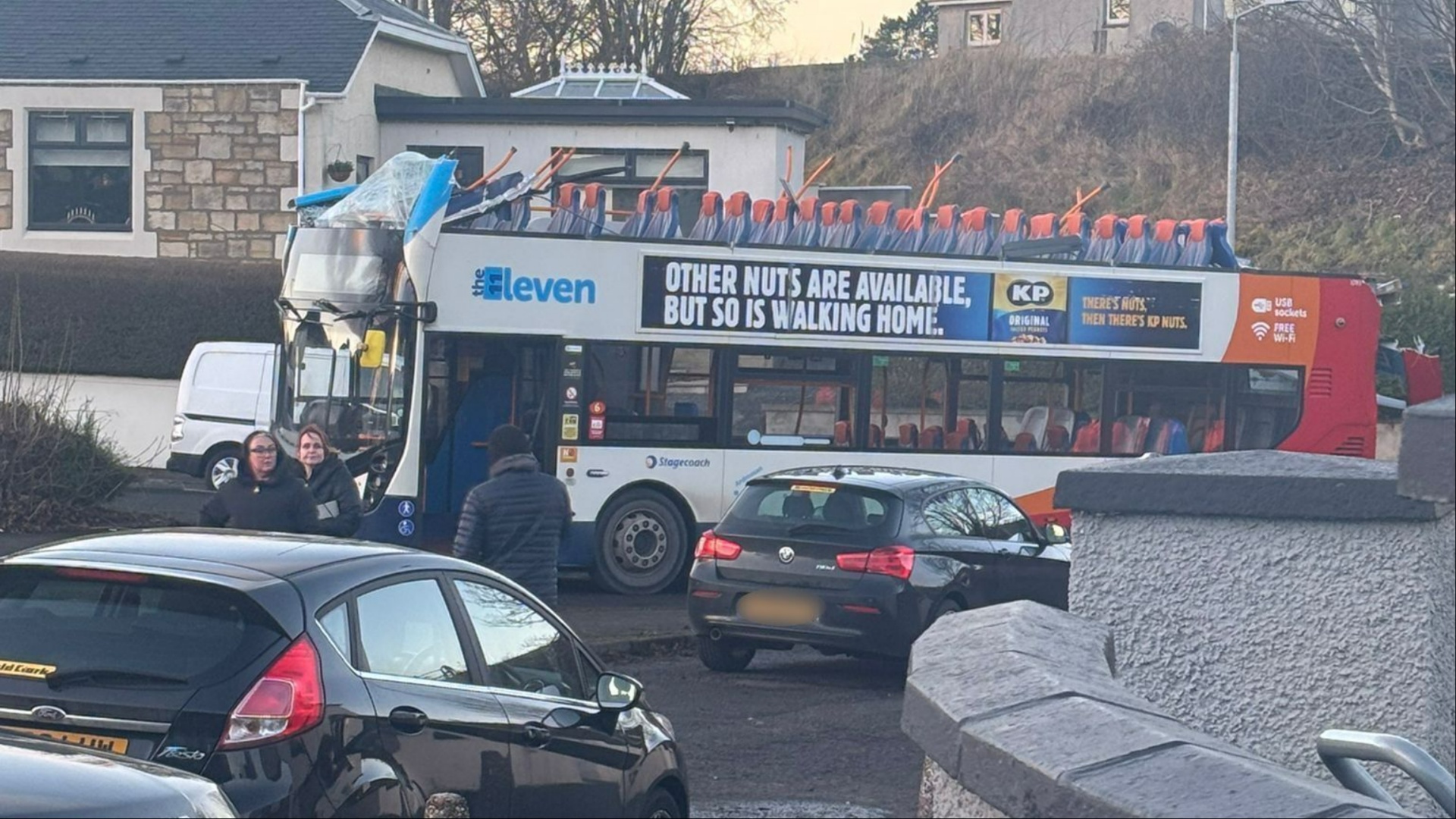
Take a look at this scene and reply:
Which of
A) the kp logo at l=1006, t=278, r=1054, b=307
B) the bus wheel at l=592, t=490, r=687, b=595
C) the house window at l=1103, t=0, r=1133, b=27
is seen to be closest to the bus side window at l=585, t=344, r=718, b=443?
the bus wheel at l=592, t=490, r=687, b=595

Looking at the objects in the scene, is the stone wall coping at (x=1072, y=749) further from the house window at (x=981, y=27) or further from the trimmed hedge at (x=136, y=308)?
the house window at (x=981, y=27)

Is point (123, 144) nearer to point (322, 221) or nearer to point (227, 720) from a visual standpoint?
point (322, 221)

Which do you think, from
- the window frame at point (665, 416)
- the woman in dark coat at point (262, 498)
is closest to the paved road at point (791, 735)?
the woman in dark coat at point (262, 498)

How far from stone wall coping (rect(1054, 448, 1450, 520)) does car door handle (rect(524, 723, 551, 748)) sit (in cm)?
248

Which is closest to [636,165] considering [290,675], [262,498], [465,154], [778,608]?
[465,154]

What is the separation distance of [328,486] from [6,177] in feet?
68.4

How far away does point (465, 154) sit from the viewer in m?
30.5

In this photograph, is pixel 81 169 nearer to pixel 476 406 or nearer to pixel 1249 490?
pixel 476 406

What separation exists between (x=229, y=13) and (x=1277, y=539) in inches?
1158

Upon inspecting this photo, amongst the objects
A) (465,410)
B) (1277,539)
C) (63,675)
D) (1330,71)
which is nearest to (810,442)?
(465,410)

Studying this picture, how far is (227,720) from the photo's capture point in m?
5.06

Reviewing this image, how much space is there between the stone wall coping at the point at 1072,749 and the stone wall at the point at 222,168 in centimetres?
2673

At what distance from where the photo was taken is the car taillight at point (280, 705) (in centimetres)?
506

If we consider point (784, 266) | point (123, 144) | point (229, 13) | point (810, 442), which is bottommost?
point (810, 442)
